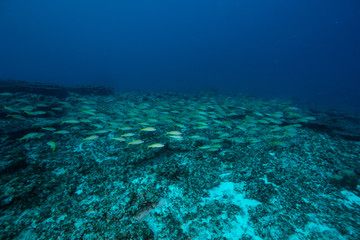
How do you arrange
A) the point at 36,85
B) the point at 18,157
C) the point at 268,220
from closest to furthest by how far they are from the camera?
the point at 268,220 → the point at 18,157 → the point at 36,85

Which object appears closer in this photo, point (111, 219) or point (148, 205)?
point (111, 219)

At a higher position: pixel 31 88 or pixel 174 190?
pixel 31 88

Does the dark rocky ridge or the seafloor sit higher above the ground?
the dark rocky ridge

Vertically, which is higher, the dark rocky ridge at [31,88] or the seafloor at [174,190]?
the dark rocky ridge at [31,88]

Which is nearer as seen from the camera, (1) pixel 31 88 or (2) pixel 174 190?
(2) pixel 174 190

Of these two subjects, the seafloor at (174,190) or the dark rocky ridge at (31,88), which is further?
the dark rocky ridge at (31,88)

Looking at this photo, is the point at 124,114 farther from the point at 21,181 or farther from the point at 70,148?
the point at 21,181

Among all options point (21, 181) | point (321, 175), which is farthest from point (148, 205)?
point (321, 175)

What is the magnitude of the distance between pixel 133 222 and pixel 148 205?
0.42 metres

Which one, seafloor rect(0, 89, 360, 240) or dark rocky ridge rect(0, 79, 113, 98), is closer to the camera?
seafloor rect(0, 89, 360, 240)

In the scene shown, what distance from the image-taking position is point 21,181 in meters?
3.04

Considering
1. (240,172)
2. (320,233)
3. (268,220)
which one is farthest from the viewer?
(240,172)

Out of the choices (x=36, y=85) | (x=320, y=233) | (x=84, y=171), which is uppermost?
(x=36, y=85)

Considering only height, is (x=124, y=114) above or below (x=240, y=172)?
above
